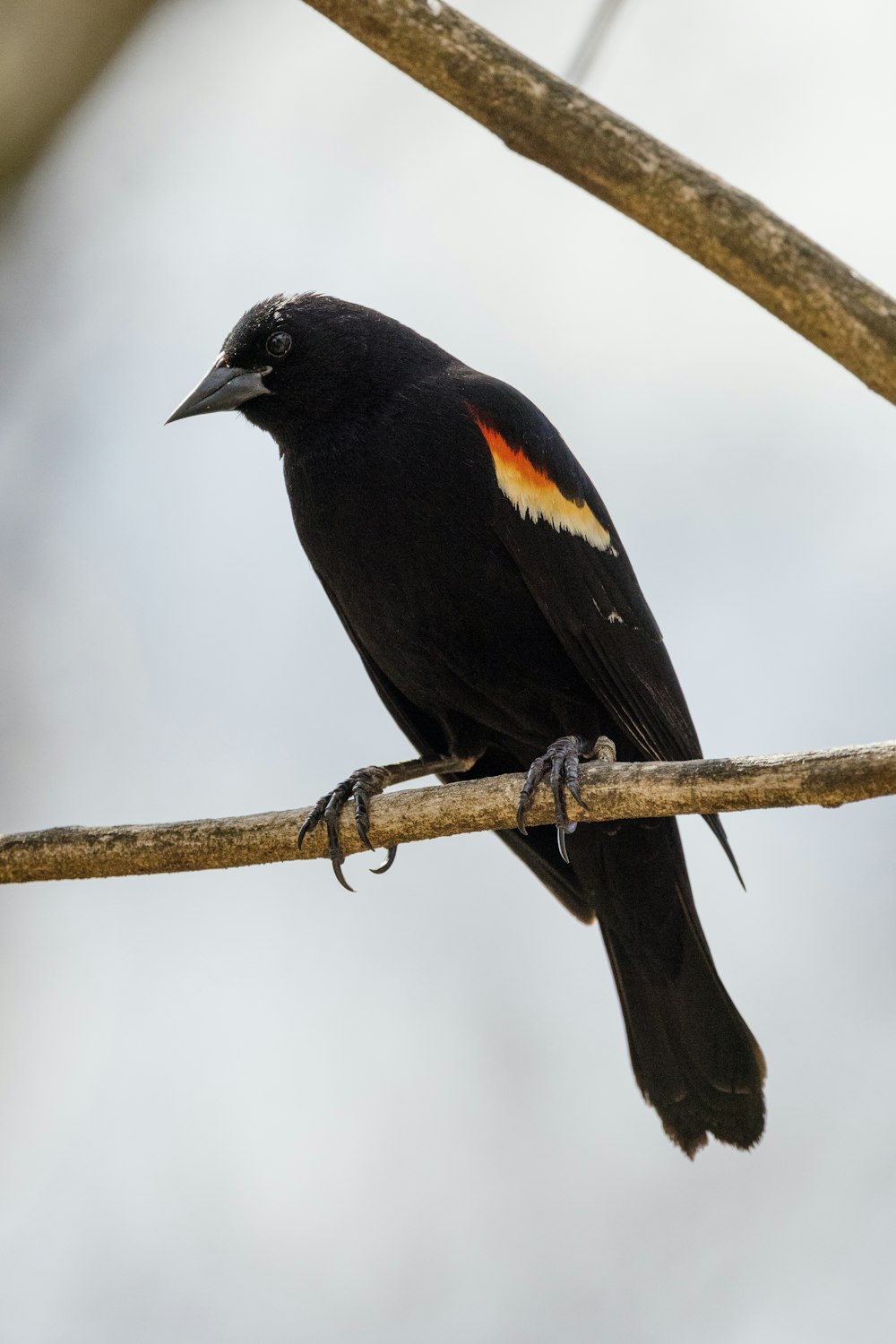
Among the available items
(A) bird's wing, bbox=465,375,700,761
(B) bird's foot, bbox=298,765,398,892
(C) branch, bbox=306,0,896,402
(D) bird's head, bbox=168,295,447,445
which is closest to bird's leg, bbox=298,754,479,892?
(B) bird's foot, bbox=298,765,398,892

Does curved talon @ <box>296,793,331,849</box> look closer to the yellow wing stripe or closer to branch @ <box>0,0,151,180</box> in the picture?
the yellow wing stripe

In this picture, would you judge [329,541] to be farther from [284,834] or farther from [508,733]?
[284,834]

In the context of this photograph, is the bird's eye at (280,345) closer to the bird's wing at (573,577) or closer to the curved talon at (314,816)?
the bird's wing at (573,577)

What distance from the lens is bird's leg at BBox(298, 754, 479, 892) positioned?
323cm

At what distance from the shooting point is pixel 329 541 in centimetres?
358

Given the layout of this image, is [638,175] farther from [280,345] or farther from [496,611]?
[280,345]

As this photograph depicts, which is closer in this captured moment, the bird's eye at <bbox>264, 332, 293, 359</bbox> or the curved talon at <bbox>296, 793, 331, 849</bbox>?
the curved talon at <bbox>296, 793, 331, 849</bbox>

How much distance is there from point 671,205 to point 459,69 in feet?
1.32

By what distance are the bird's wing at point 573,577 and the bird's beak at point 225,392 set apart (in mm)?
683

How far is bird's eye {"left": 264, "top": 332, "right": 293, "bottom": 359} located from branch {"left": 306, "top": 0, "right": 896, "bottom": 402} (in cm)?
196

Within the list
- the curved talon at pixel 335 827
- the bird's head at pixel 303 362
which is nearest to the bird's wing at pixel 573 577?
the bird's head at pixel 303 362

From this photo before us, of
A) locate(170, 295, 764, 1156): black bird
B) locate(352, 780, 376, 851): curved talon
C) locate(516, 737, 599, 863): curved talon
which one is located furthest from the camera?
locate(170, 295, 764, 1156): black bird

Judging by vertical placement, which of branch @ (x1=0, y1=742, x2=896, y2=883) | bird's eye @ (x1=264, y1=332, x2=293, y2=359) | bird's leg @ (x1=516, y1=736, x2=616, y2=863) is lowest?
branch @ (x1=0, y1=742, x2=896, y2=883)

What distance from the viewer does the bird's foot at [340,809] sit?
3199 millimetres
